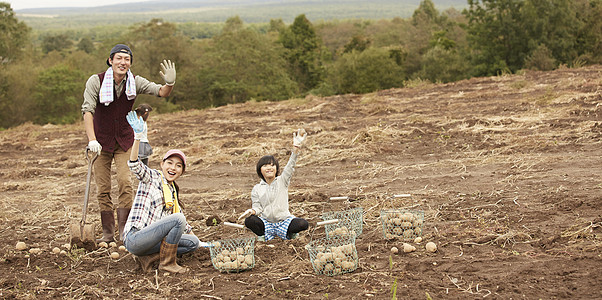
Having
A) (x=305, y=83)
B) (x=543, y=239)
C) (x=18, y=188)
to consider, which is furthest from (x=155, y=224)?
(x=305, y=83)

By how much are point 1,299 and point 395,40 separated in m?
47.9

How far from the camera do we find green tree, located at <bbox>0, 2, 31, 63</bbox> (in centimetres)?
3353

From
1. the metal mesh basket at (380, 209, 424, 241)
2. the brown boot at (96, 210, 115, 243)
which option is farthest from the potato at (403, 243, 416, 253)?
the brown boot at (96, 210, 115, 243)

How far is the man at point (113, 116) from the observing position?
522cm

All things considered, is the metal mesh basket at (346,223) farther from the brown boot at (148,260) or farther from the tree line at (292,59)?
the tree line at (292,59)

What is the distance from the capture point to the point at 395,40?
49719 mm

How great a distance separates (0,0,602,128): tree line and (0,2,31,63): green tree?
6cm

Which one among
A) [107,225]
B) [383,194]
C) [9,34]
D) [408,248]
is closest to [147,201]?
[107,225]

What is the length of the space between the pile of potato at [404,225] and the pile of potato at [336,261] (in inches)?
31.0

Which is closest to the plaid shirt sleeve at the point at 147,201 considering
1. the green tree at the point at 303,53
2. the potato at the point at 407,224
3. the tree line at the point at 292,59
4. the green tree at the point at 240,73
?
the potato at the point at 407,224

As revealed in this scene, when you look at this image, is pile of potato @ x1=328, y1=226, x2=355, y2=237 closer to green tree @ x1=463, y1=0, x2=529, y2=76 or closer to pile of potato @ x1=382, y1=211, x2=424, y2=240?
pile of potato @ x1=382, y1=211, x2=424, y2=240

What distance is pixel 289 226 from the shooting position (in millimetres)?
5152

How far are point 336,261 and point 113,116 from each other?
103 inches

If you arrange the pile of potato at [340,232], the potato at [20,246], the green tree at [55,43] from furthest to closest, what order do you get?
the green tree at [55,43]
the potato at [20,246]
the pile of potato at [340,232]
